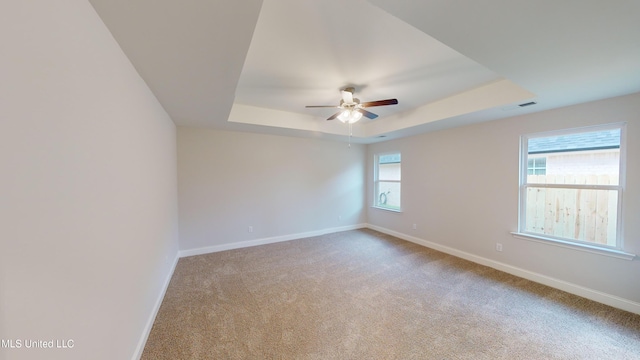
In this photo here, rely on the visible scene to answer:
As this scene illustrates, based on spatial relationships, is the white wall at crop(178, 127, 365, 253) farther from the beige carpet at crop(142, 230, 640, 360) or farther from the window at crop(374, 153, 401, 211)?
the beige carpet at crop(142, 230, 640, 360)

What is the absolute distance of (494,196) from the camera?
3512 millimetres

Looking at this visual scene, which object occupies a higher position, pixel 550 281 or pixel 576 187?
pixel 576 187

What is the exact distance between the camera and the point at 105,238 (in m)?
1.29

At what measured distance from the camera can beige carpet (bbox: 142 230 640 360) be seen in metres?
1.86

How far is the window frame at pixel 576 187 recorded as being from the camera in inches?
98.0

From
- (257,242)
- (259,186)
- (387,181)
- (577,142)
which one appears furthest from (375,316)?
(387,181)

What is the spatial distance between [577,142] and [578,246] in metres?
1.30

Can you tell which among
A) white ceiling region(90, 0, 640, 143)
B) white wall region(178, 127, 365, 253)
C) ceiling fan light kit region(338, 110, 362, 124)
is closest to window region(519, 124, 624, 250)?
white ceiling region(90, 0, 640, 143)

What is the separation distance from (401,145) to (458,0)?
13.2ft

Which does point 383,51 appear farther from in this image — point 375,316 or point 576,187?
point 576,187

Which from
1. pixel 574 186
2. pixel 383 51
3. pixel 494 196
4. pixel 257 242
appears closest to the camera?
pixel 383 51

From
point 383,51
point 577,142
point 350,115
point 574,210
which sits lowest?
point 574,210

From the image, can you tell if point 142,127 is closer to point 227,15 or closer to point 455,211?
point 227,15

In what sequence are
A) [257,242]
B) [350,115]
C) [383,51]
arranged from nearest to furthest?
[383,51] → [350,115] → [257,242]
